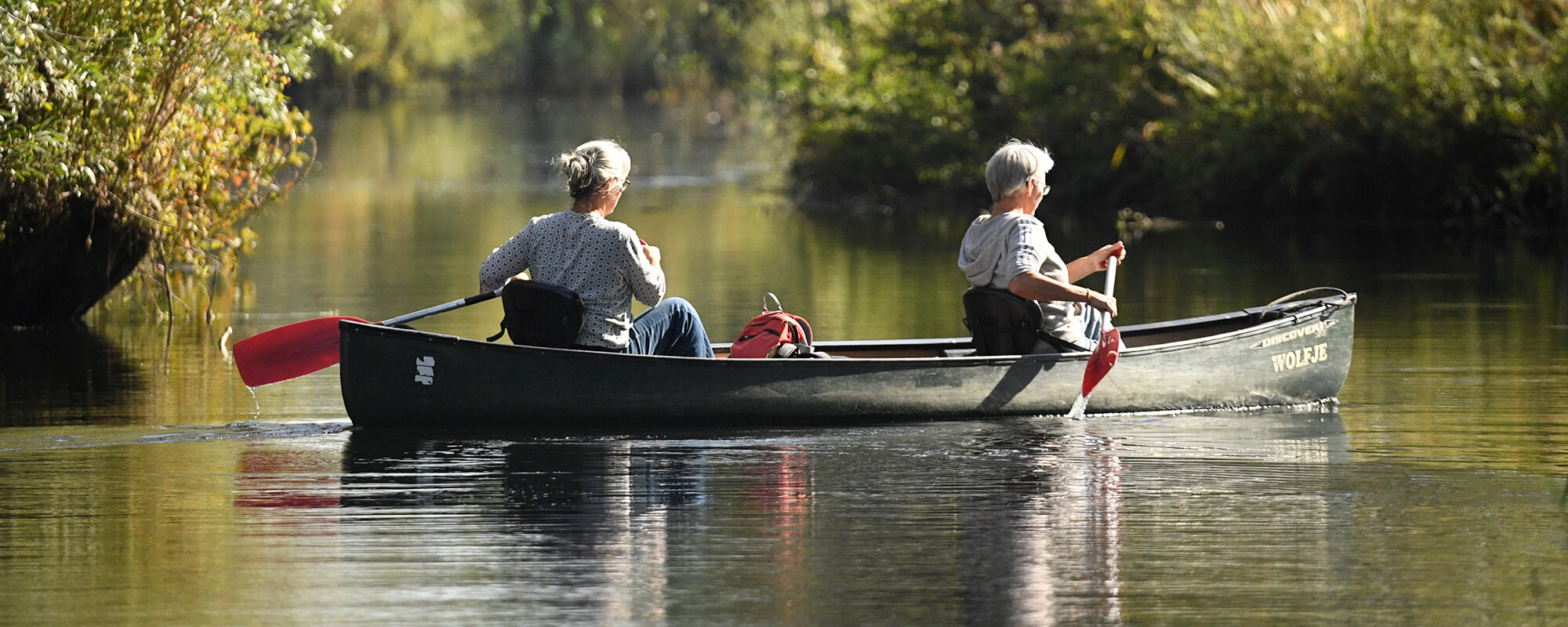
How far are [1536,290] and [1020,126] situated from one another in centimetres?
985

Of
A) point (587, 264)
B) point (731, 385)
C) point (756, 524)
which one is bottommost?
point (756, 524)

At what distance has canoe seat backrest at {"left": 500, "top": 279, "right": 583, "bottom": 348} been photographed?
8547 millimetres

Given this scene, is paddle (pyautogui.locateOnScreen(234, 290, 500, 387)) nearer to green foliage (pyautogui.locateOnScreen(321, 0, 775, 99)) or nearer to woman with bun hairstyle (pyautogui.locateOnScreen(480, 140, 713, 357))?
woman with bun hairstyle (pyautogui.locateOnScreen(480, 140, 713, 357))

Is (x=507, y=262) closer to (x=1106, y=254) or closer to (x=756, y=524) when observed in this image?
(x=756, y=524)

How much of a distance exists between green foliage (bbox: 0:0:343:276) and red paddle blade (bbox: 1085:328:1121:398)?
209 inches

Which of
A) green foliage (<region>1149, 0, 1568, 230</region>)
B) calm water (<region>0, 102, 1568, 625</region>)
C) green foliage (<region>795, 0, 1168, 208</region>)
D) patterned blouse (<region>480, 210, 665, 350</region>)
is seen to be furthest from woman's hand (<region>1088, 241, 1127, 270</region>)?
green foliage (<region>795, 0, 1168, 208</region>)

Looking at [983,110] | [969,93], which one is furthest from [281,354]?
[983,110]

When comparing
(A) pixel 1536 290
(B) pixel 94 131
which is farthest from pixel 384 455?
(A) pixel 1536 290

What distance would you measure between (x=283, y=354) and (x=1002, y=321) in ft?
9.82

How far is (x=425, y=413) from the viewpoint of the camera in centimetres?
880

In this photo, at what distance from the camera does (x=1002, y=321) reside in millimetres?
9281

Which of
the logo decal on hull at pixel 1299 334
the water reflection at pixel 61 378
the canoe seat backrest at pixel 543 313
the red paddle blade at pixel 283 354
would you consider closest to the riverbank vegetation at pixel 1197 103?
the logo decal on hull at pixel 1299 334

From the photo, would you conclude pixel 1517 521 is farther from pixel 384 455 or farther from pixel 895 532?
pixel 384 455

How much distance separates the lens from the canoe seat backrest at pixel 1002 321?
920 cm
